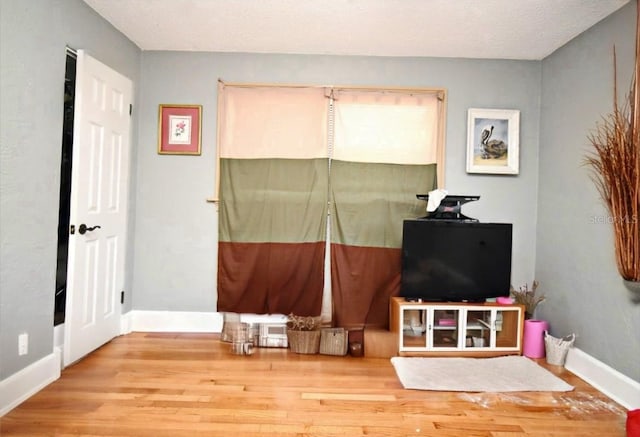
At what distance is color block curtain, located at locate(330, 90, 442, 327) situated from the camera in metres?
3.70

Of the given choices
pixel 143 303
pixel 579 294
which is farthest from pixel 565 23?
pixel 143 303

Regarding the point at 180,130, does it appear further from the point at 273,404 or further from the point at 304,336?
the point at 273,404

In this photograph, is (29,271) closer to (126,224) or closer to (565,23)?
(126,224)

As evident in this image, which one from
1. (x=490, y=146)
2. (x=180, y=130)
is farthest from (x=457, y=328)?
(x=180, y=130)

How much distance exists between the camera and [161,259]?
3820mm

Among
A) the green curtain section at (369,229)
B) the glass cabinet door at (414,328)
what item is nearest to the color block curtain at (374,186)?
the green curtain section at (369,229)

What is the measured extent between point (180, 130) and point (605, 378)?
3.70 metres

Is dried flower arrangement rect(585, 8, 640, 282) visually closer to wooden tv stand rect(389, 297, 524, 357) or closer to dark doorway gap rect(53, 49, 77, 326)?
wooden tv stand rect(389, 297, 524, 357)

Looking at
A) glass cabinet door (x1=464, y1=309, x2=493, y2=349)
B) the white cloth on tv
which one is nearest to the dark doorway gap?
the white cloth on tv

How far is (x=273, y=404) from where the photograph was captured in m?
2.46

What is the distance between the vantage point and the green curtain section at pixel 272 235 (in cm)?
372

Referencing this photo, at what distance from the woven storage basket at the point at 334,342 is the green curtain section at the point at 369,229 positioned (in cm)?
31

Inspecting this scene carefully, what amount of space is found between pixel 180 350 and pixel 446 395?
1977mm

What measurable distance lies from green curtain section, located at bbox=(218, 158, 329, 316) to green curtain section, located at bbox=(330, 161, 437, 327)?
0.14 meters
